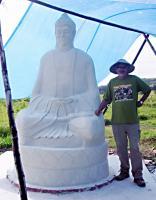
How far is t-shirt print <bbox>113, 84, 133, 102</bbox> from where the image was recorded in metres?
4.64

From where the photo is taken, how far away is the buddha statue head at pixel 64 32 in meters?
5.39

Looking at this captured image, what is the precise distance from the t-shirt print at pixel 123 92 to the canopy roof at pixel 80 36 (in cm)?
104

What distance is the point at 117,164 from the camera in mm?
5828

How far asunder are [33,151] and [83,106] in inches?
35.1

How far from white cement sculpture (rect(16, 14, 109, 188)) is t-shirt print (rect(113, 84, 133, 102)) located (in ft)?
1.41

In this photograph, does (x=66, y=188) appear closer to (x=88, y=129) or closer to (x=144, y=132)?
(x=88, y=129)

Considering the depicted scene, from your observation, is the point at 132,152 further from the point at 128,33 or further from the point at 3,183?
the point at 128,33

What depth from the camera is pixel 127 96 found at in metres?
4.66

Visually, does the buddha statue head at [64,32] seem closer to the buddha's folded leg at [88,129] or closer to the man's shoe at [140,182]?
the buddha's folded leg at [88,129]

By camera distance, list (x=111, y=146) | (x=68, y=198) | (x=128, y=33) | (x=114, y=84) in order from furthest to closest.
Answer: (x=111, y=146) → (x=128, y=33) → (x=114, y=84) → (x=68, y=198)

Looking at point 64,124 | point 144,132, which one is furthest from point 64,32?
point 144,132

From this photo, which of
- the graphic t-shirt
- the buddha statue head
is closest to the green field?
the graphic t-shirt

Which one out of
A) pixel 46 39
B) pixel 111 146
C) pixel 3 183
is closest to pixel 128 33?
pixel 46 39

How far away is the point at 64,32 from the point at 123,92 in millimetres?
1327
